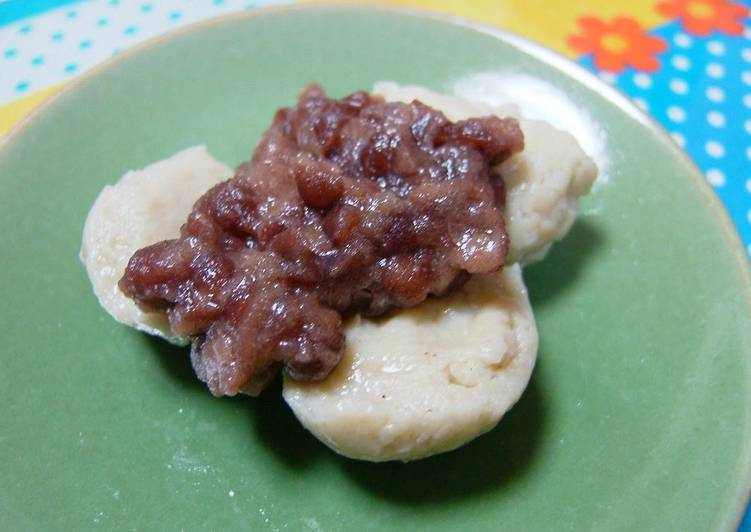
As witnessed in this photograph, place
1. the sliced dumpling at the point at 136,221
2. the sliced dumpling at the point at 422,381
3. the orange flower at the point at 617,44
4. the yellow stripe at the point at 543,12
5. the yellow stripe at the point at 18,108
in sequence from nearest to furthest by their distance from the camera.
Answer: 1. the sliced dumpling at the point at 422,381
2. the sliced dumpling at the point at 136,221
3. the yellow stripe at the point at 18,108
4. the orange flower at the point at 617,44
5. the yellow stripe at the point at 543,12

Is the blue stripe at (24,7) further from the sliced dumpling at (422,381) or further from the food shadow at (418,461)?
the sliced dumpling at (422,381)

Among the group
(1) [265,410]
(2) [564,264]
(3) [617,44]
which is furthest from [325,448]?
(3) [617,44]

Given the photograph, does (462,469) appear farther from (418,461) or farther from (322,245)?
(322,245)

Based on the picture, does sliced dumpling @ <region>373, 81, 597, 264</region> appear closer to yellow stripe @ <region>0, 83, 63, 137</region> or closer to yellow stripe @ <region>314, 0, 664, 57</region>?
yellow stripe @ <region>314, 0, 664, 57</region>

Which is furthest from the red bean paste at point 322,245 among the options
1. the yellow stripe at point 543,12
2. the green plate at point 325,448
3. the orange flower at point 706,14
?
the orange flower at point 706,14

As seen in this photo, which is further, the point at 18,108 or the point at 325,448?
the point at 18,108
